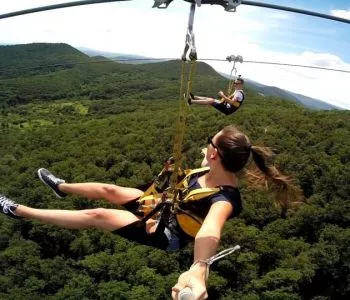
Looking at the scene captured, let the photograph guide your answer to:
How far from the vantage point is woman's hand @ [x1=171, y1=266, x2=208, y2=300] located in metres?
2.21

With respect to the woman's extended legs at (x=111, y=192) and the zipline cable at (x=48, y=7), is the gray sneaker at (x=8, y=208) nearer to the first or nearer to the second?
the woman's extended legs at (x=111, y=192)

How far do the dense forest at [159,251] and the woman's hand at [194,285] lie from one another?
168 cm

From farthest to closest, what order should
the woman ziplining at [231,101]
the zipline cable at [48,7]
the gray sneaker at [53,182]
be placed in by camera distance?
1. the woman ziplining at [231,101]
2. the gray sneaker at [53,182]
3. the zipline cable at [48,7]

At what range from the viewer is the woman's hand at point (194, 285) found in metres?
2.21

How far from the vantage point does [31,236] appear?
4388 cm

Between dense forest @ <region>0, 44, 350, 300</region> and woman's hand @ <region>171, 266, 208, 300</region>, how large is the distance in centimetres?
168

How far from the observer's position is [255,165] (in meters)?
3.77

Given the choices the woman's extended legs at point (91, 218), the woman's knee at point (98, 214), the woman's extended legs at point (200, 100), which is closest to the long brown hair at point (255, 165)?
the woman's extended legs at point (91, 218)

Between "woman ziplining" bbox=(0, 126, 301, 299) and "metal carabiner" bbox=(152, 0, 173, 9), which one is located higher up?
"metal carabiner" bbox=(152, 0, 173, 9)

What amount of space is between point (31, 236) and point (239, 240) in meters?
19.5

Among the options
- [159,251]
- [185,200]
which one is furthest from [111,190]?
[159,251]

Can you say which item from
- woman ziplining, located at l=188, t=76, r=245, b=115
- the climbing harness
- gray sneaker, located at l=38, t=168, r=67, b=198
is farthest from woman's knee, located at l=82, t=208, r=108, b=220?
woman ziplining, located at l=188, t=76, r=245, b=115

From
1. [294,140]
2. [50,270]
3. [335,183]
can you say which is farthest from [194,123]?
[50,270]

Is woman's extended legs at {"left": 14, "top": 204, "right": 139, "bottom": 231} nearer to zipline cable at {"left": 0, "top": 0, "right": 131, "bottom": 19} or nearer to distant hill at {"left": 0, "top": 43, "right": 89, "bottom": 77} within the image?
zipline cable at {"left": 0, "top": 0, "right": 131, "bottom": 19}
